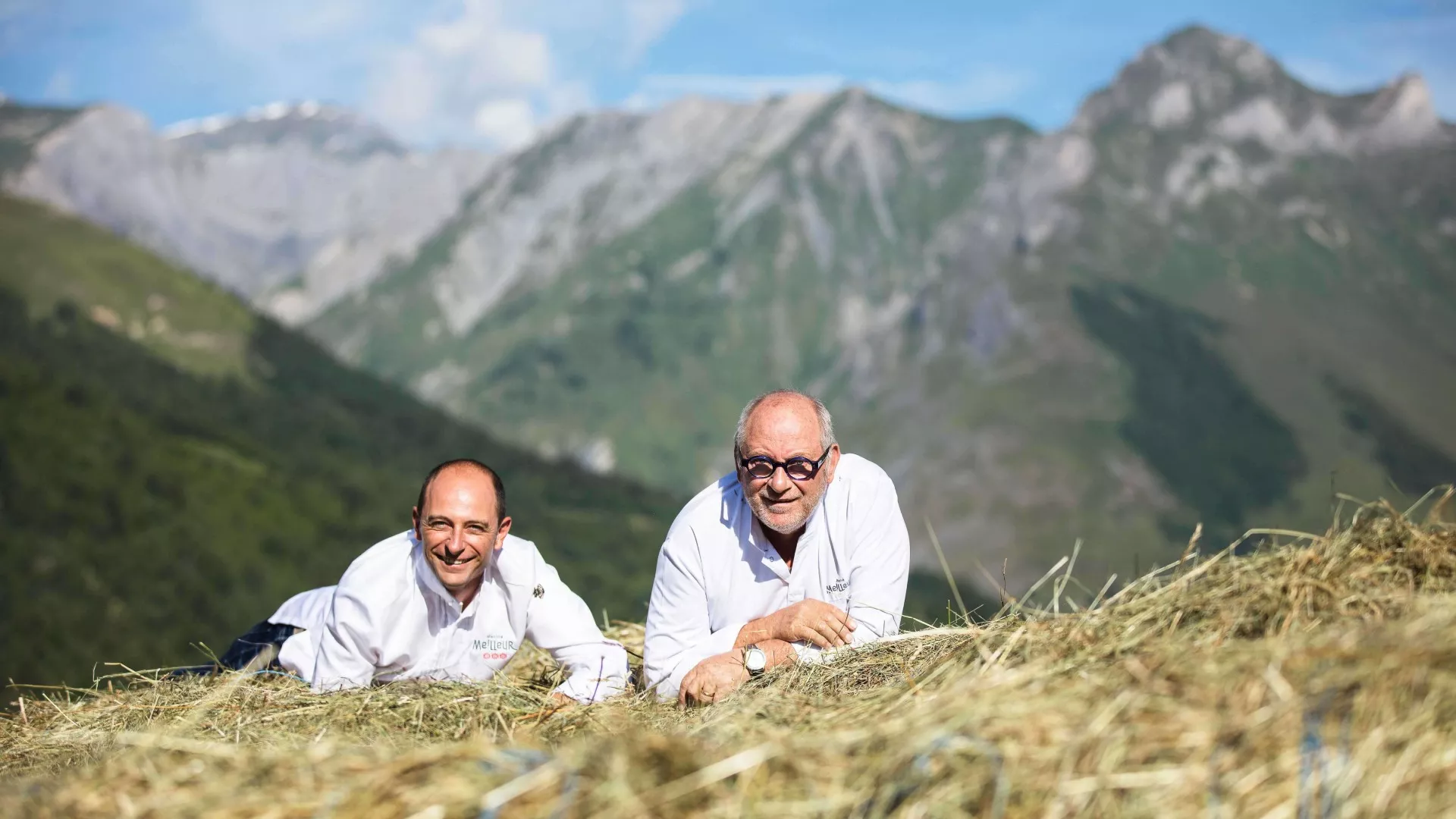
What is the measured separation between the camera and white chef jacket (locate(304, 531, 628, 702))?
723cm

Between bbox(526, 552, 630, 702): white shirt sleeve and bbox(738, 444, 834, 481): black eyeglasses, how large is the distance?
1279mm

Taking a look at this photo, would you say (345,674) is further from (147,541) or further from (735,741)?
(147,541)

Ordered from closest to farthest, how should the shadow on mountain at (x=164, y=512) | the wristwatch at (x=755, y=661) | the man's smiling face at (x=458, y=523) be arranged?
the wristwatch at (x=755, y=661), the man's smiling face at (x=458, y=523), the shadow on mountain at (x=164, y=512)

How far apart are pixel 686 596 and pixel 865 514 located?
1189mm

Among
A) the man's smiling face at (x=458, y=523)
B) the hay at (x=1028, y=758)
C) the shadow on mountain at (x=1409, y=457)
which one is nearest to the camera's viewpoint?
the hay at (x=1028, y=758)

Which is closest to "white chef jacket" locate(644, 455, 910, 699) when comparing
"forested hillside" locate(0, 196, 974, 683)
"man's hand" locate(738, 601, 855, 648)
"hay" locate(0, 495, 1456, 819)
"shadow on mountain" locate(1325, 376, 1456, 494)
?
"man's hand" locate(738, 601, 855, 648)

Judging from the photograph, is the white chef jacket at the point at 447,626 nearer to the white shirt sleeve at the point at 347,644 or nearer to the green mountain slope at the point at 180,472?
the white shirt sleeve at the point at 347,644

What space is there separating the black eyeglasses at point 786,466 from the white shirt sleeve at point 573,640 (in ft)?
4.20

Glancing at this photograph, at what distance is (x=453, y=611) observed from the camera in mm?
7574

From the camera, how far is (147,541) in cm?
9181

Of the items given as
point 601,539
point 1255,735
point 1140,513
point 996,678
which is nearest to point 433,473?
point 996,678

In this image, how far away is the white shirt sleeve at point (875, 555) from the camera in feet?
24.4

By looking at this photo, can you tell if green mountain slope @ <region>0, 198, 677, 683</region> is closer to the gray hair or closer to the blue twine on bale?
the blue twine on bale

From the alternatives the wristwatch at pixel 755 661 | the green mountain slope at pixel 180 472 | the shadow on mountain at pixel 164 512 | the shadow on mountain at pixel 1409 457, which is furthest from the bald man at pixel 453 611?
the shadow on mountain at pixel 1409 457
